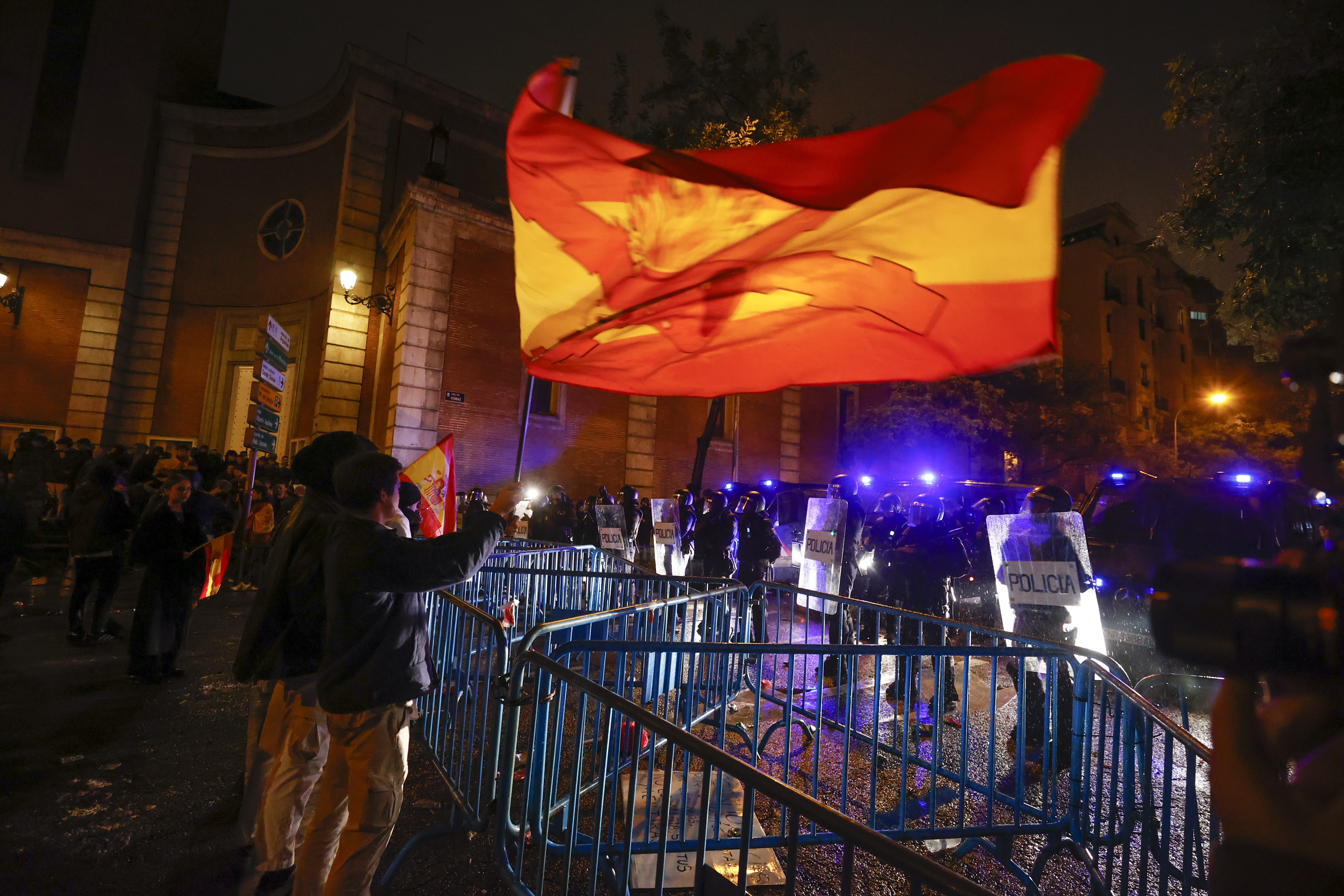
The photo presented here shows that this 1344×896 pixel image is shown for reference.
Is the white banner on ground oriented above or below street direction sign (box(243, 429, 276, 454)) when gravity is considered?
below

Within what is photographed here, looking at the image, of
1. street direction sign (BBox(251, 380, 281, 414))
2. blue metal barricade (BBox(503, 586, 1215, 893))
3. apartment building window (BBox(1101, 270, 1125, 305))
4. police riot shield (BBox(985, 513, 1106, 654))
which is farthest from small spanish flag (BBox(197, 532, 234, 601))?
apartment building window (BBox(1101, 270, 1125, 305))

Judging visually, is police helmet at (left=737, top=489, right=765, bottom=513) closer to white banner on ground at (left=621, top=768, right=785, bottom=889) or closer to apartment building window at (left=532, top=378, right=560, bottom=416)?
white banner on ground at (left=621, top=768, right=785, bottom=889)

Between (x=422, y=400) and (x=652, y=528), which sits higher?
(x=422, y=400)

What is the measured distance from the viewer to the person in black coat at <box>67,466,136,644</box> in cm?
670

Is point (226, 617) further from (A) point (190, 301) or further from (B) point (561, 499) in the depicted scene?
(A) point (190, 301)

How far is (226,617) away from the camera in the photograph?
343 inches

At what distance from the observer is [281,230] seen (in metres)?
21.1

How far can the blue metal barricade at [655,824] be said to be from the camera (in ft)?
5.41

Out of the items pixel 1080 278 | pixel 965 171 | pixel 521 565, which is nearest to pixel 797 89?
pixel 521 565

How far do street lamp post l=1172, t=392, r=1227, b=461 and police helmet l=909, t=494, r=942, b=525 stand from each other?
31546mm

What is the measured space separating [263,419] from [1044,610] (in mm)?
7847

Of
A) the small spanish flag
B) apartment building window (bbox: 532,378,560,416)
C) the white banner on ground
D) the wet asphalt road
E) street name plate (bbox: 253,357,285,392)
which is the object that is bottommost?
the wet asphalt road

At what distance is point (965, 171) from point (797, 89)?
63.3 ft

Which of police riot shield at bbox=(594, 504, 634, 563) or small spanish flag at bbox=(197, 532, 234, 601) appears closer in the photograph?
small spanish flag at bbox=(197, 532, 234, 601)
